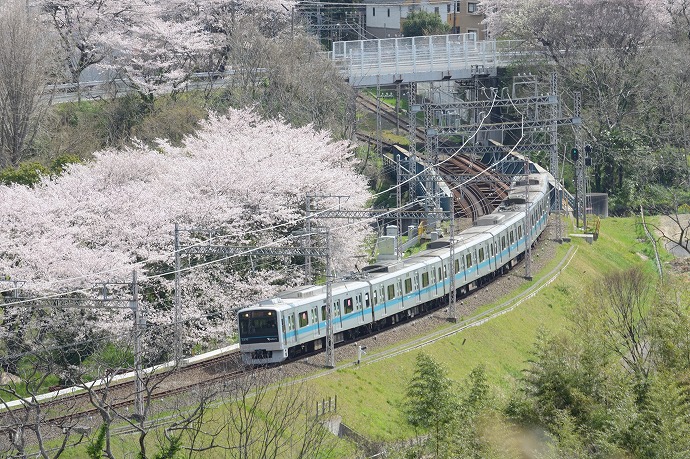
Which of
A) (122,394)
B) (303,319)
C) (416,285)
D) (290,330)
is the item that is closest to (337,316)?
(303,319)

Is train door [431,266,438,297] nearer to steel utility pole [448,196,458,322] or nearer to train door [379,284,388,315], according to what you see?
steel utility pole [448,196,458,322]

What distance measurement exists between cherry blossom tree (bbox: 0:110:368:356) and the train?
170cm

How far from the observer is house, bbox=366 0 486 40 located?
6550 centimetres

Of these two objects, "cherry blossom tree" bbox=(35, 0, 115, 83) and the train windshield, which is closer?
the train windshield

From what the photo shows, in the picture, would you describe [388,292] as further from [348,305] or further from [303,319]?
[303,319]

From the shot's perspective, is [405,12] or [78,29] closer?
[78,29]

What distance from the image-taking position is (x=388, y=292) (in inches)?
1192

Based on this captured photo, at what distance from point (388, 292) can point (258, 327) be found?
4.92 meters

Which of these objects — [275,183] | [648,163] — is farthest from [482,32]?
[275,183]

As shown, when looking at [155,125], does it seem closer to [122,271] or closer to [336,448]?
[122,271]

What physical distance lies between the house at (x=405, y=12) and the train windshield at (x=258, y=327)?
40626 millimetres

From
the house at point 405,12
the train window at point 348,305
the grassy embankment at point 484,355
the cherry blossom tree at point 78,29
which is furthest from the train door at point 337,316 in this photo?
the house at point 405,12

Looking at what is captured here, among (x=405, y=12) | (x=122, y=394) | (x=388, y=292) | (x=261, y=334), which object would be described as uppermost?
(x=405, y=12)

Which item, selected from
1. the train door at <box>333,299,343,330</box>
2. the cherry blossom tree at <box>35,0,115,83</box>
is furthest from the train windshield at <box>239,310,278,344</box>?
the cherry blossom tree at <box>35,0,115,83</box>
